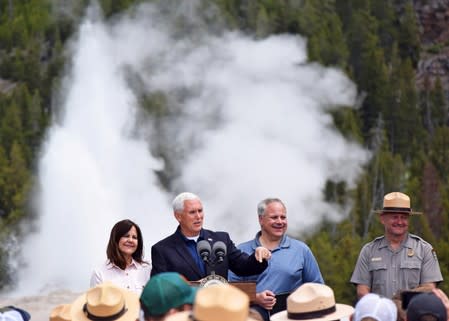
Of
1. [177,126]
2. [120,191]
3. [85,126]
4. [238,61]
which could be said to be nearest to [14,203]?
[120,191]

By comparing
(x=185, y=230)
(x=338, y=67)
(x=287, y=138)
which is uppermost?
(x=338, y=67)

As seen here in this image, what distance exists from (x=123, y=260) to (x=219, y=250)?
0.65 meters

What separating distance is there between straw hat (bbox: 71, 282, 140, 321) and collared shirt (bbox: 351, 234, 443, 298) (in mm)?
2322

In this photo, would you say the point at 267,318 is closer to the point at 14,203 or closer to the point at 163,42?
the point at 14,203

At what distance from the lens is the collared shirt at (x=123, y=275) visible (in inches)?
283

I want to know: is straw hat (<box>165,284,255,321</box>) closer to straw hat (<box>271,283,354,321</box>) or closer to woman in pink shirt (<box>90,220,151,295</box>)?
straw hat (<box>271,283,354,321</box>)

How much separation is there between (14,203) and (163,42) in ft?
64.6

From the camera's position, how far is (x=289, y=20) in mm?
69875

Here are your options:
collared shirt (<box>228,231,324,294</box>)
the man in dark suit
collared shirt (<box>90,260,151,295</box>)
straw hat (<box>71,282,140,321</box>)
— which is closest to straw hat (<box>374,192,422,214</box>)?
collared shirt (<box>228,231,324,294</box>)

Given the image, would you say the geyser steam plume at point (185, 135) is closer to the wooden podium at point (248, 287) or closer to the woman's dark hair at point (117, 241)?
the woman's dark hair at point (117, 241)

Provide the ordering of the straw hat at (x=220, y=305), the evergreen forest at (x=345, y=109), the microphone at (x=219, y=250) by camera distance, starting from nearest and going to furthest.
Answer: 1. the straw hat at (x=220, y=305)
2. the microphone at (x=219, y=250)
3. the evergreen forest at (x=345, y=109)

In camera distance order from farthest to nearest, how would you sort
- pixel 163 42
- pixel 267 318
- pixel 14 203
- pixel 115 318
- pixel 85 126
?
1. pixel 163 42
2. pixel 85 126
3. pixel 14 203
4. pixel 267 318
5. pixel 115 318

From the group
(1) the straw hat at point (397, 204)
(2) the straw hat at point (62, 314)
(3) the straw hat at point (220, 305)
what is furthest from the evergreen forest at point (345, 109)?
(3) the straw hat at point (220, 305)

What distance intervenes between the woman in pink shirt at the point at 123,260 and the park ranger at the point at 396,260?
Answer: 132 centimetres
